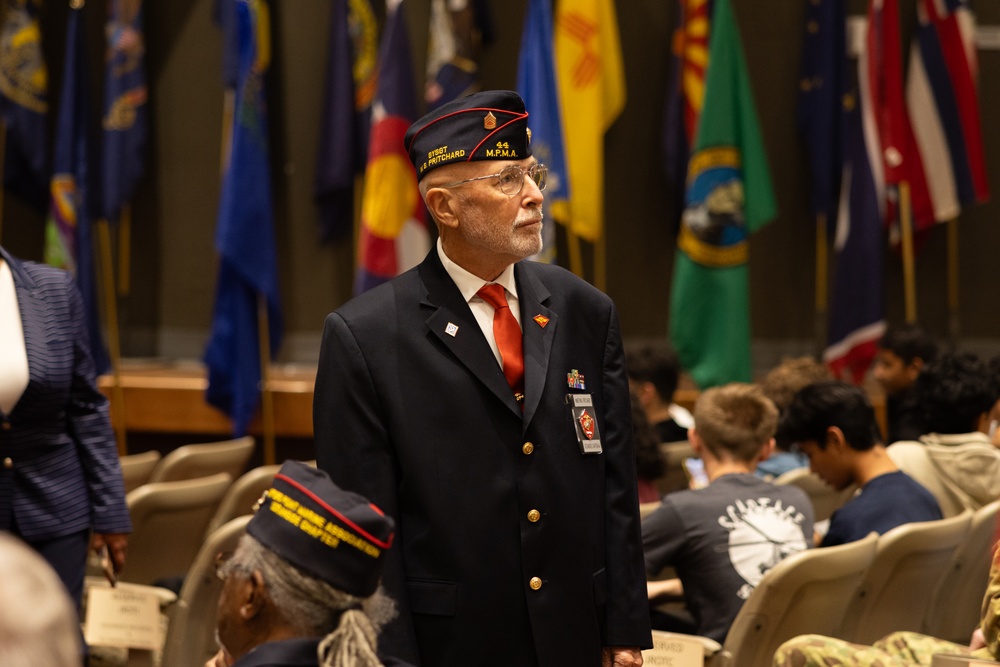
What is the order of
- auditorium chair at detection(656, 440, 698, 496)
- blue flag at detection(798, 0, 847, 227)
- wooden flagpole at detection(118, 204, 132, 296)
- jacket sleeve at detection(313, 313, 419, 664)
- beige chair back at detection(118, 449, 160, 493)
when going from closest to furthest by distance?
jacket sleeve at detection(313, 313, 419, 664) < auditorium chair at detection(656, 440, 698, 496) < beige chair back at detection(118, 449, 160, 493) < blue flag at detection(798, 0, 847, 227) < wooden flagpole at detection(118, 204, 132, 296)

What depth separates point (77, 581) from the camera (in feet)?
10.1

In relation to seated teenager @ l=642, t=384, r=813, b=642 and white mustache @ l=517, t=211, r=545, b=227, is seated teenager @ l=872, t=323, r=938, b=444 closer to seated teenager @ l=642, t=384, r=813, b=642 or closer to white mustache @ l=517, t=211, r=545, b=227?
seated teenager @ l=642, t=384, r=813, b=642

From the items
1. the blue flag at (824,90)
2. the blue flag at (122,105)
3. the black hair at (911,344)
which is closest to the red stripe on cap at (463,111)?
the black hair at (911,344)

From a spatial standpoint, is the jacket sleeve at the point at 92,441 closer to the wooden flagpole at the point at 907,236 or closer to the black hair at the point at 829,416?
the black hair at the point at 829,416

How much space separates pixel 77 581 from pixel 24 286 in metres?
0.76

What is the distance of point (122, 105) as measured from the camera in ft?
24.0

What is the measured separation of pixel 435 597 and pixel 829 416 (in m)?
1.82

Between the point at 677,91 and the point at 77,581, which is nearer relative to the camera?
the point at 77,581

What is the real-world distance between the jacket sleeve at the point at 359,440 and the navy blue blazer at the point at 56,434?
3.77 feet

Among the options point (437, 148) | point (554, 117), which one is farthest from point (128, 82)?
point (437, 148)

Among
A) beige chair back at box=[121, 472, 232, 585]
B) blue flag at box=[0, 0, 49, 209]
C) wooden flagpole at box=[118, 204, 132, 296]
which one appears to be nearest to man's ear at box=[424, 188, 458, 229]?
beige chair back at box=[121, 472, 232, 585]

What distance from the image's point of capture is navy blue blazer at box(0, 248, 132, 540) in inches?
117

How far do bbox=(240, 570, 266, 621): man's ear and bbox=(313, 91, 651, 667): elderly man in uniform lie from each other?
0.48 m

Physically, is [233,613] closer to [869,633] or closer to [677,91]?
[869,633]
